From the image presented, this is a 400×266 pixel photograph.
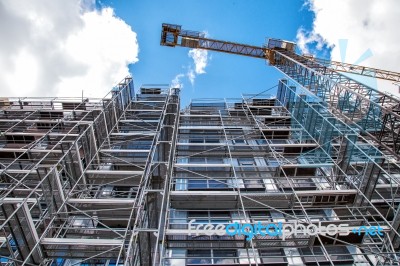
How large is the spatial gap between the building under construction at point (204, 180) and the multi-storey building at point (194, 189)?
6cm

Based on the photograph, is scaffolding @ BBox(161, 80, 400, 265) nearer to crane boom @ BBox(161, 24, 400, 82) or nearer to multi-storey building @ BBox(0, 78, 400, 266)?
multi-storey building @ BBox(0, 78, 400, 266)

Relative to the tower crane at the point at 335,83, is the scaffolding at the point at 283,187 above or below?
below

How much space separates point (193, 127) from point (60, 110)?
9580 mm

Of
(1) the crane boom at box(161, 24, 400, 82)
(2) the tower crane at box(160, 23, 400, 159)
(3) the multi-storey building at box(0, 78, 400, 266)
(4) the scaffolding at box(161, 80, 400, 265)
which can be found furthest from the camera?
(1) the crane boom at box(161, 24, 400, 82)

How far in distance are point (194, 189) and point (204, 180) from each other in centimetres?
96

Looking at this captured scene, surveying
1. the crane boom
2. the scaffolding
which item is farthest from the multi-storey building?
the crane boom

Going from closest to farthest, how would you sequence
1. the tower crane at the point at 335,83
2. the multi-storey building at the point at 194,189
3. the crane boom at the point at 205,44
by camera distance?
the multi-storey building at the point at 194,189 < the tower crane at the point at 335,83 < the crane boom at the point at 205,44

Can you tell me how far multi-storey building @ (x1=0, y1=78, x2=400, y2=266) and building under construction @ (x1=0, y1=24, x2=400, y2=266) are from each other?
2.5 inches

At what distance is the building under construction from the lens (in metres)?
12.9

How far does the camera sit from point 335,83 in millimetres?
22078

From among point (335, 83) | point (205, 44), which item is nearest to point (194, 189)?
point (335, 83)

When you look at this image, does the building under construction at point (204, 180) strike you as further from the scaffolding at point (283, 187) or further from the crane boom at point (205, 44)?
the crane boom at point (205, 44)

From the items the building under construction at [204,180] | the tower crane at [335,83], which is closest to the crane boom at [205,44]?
the tower crane at [335,83]

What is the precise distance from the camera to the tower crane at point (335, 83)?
17000 mm
